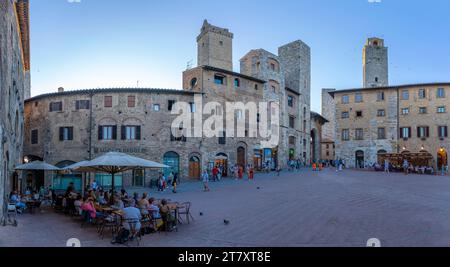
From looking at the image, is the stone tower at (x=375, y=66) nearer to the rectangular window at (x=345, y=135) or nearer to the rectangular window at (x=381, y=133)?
the rectangular window at (x=345, y=135)

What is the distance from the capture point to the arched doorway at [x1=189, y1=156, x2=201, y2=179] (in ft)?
109

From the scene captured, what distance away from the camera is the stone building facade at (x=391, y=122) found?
1615 inches

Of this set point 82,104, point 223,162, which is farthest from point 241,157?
point 82,104

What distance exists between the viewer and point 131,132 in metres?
31.9

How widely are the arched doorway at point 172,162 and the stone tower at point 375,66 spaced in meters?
35.7

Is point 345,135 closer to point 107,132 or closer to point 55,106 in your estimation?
point 107,132

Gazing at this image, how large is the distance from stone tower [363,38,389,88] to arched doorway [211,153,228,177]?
30.6m

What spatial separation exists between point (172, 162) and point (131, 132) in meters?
4.74

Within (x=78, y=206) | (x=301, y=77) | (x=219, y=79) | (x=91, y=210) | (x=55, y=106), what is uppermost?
(x=301, y=77)

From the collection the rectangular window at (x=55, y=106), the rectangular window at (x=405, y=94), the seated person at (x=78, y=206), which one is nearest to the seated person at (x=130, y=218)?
the seated person at (x=78, y=206)

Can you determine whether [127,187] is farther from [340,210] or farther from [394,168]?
[394,168]

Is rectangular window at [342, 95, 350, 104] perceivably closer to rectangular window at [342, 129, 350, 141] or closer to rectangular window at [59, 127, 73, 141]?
rectangular window at [342, 129, 350, 141]

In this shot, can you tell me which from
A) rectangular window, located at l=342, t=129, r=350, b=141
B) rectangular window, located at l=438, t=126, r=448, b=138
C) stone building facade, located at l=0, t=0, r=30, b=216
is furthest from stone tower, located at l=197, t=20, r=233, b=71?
rectangular window, located at l=438, t=126, r=448, b=138

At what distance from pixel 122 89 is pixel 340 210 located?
963 inches
